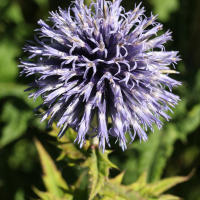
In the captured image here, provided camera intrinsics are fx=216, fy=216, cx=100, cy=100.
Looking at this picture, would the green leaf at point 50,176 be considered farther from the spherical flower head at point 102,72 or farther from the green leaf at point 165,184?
the green leaf at point 165,184

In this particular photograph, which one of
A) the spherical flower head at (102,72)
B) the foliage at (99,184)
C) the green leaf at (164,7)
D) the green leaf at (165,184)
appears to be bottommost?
the green leaf at (165,184)

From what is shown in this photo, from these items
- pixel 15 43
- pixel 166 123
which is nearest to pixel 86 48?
pixel 166 123

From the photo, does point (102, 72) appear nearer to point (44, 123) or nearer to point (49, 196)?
point (49, 196)

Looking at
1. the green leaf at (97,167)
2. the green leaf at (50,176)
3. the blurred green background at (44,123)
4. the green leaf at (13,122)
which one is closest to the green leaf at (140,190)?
the green leaf at (97,167)

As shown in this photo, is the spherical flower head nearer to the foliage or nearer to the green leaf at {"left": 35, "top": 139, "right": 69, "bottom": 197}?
the foliage

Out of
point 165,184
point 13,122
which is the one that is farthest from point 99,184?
point 13,122

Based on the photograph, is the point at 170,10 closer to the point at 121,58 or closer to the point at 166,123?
the point at 166,123
